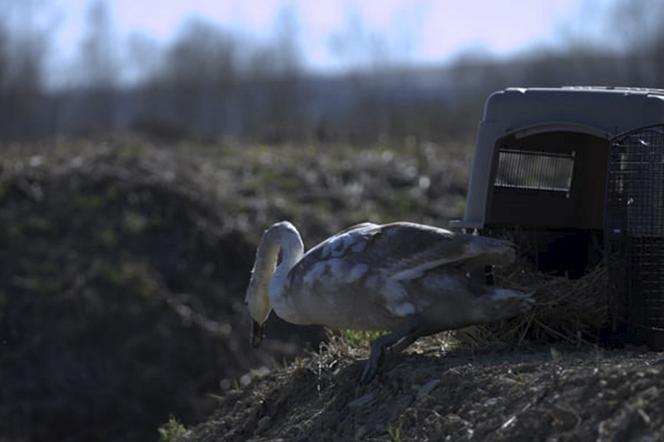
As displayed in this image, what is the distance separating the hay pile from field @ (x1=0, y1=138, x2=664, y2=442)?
0.37 ft

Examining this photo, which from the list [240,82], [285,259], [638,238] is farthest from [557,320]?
[240,82]

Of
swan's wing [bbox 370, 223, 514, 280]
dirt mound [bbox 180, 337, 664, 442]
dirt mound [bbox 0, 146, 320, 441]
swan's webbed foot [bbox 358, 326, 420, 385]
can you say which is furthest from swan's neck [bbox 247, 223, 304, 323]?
dirt mound [bbox 0, 146, 320, 441]

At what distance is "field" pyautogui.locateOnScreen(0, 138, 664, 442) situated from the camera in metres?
6.77

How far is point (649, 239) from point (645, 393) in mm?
2097

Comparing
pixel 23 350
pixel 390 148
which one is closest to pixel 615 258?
pixel 23 350

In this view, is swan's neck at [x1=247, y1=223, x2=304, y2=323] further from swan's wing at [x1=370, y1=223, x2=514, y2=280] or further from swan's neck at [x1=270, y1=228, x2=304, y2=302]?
swan's wing at [x1=370, y1=223, x2=514, y2=280]

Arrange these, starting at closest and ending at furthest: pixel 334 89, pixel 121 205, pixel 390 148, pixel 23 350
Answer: pixel 23 350 → pixel 121 205 → pixel 390 148 → pixel 334 89

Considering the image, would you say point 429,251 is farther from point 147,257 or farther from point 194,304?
point 147,257

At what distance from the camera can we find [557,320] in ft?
23.8

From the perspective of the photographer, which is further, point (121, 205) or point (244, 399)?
point (121, 205)

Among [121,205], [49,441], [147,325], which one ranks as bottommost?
[49,441]

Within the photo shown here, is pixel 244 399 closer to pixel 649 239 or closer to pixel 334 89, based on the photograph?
pixel 649 239

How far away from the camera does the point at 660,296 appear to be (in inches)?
285

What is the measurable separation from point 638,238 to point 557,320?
631mm
